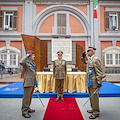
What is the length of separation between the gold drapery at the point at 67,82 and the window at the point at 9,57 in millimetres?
6624

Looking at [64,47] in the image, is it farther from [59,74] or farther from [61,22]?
[61,22]

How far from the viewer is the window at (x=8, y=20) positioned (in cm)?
924

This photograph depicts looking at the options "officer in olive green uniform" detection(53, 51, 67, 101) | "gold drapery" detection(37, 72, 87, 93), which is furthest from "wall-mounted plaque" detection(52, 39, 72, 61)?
"officer in olive green uniform" detection(53, 51, 67, 101)

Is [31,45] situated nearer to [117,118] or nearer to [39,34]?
[117,118]

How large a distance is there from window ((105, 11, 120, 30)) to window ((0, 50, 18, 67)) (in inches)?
341

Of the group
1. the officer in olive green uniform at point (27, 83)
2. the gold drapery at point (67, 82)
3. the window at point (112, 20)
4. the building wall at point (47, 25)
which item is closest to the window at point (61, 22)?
the building wall at point (47, 25)

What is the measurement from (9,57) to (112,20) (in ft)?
32.9

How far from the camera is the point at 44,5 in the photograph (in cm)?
932

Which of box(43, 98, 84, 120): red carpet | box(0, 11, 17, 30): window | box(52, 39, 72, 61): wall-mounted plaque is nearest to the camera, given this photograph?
box(43, 98, 84, 120): red carpet

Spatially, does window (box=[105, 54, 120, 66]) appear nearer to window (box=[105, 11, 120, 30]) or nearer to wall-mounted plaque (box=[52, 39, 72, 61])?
window (box=[105, 11, 120, 30])

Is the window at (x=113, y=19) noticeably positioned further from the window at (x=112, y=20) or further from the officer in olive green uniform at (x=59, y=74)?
the officer in olive green uniform at (x=59, y=74)

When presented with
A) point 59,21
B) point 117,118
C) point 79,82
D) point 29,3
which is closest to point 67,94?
point 79,82

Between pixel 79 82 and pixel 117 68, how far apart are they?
716 centimetres

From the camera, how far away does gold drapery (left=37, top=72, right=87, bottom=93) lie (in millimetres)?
3412
